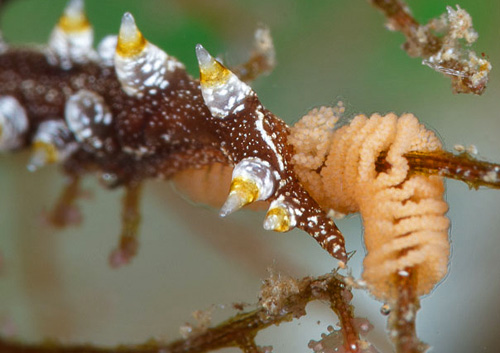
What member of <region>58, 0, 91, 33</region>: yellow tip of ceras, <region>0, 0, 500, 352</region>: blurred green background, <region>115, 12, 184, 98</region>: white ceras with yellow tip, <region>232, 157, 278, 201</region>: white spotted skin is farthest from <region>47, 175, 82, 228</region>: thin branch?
<region>232, 157, 278, 201</region>: white spotted skin

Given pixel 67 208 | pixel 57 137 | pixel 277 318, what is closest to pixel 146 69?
pixel 57 137

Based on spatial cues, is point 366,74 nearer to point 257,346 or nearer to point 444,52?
point 444,52

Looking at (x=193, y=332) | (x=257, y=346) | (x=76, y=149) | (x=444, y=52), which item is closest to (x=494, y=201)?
(x=444, y=52)

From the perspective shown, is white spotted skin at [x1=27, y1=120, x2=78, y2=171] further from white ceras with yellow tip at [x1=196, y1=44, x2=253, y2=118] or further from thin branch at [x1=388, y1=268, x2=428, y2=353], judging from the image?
thin branch at [x1=388, y1=268, x2=428, y2=353]

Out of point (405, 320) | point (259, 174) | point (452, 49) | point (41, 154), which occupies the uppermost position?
point (41, 154)

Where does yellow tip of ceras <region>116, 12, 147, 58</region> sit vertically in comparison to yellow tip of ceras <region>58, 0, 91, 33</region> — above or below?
below

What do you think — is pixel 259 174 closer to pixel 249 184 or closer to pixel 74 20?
pixel 249 184
